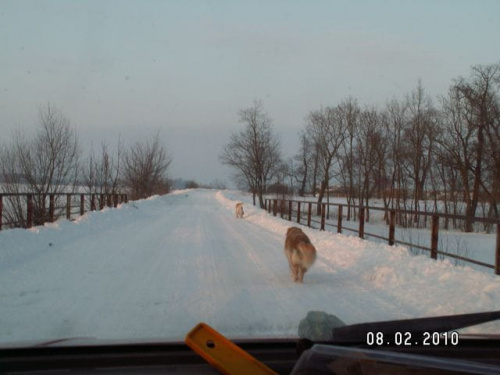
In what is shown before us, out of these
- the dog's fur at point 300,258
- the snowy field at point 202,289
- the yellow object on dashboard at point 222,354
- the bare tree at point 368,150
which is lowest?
the snowy field at point 202,289

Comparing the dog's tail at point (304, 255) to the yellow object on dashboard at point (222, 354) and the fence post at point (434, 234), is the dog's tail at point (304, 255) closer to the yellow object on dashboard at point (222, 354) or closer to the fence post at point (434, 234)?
the fence post at point (434, 234)

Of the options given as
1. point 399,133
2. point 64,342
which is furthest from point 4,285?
point 399,133

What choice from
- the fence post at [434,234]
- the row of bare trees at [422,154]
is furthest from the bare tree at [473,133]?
the fence post at [434,234]

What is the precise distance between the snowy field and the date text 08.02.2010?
76cm

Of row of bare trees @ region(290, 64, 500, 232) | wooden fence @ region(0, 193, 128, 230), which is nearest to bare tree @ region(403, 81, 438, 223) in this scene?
row of bare trees @ region(290, 64, 500, 232)

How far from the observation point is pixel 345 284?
320 inches

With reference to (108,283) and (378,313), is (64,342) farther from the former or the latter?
(108,283)

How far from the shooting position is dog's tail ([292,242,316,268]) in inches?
323

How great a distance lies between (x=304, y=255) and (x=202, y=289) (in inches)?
80.3

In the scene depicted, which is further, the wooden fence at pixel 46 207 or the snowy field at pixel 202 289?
the wooden fence at pixel 46 207

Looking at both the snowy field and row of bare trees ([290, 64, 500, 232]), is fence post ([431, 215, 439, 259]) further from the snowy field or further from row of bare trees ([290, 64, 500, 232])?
row of bare trees ([290, 64, 500, 232])

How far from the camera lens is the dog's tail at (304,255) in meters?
8.20

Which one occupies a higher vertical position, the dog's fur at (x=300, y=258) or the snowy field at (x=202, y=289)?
the dog's fur at (x=300, y=258)

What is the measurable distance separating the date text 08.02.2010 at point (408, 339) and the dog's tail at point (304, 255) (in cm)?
534
